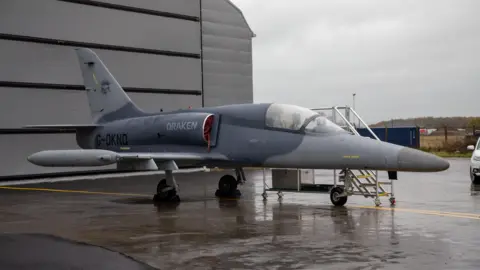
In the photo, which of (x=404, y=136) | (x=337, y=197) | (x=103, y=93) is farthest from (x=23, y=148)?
(x=404, y=136)

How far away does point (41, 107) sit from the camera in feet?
86.0

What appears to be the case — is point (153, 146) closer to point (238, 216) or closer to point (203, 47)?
point (238, 216)

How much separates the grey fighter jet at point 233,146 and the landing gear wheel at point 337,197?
85 centimetres

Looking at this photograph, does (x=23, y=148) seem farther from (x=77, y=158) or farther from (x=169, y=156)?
(x=169, y=156)

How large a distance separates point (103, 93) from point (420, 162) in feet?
37.3

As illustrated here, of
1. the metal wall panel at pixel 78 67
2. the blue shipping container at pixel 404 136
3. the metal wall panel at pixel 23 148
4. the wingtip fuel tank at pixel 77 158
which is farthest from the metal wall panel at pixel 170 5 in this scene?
the blue shipping container at pixel 404 136

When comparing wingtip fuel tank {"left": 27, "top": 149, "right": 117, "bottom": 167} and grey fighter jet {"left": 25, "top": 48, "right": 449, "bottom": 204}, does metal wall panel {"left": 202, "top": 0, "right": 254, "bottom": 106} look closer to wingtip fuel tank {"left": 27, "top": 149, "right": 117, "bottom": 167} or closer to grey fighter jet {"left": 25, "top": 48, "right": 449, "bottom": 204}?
grey fighter jet {"left": 25, "top": 48, "right": 449, "bottom": 204}

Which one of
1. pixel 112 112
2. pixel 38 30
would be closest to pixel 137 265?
pixel 112 112

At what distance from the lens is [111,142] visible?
19.2 meters

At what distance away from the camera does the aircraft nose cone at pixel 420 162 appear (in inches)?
524

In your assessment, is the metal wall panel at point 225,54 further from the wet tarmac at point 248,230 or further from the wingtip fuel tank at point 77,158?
the wingtip fuel tank at point 77,158

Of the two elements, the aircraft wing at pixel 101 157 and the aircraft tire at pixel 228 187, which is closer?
the aircraft wing at pixel 101 157

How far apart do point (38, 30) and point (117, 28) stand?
405 centimetres

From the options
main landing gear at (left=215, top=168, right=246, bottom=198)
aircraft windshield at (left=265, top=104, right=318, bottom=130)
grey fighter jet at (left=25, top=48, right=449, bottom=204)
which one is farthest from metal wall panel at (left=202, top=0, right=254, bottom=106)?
aircraft windshield at (left=265, top=104, right=318, bottom=130)
